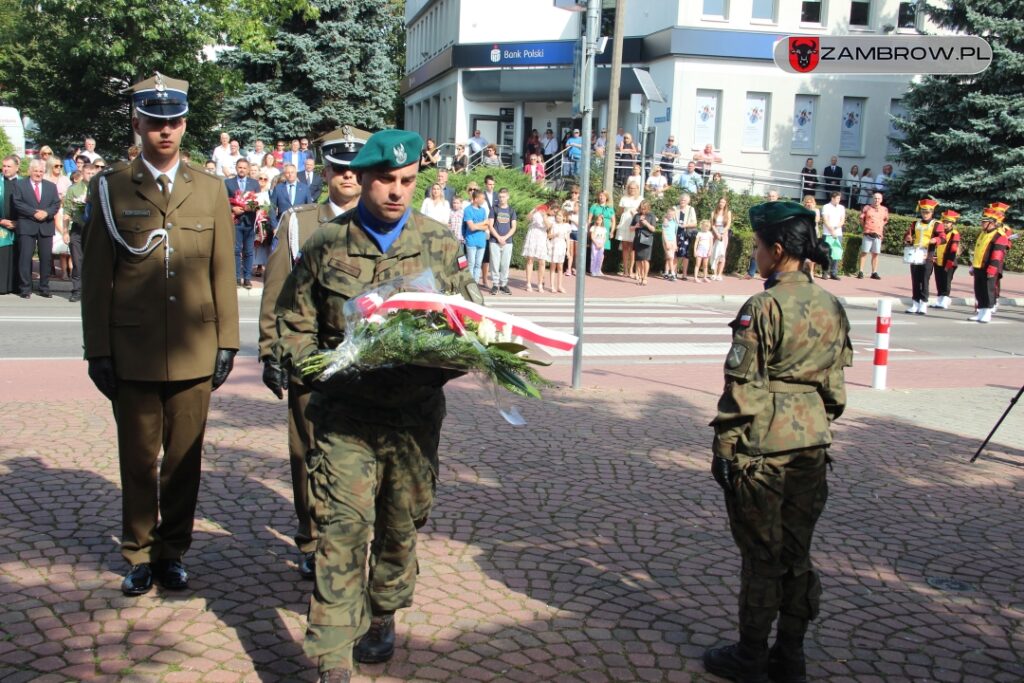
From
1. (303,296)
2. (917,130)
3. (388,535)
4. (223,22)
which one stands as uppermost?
(223,22)

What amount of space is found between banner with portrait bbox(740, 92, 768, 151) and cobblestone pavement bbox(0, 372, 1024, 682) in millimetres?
30049

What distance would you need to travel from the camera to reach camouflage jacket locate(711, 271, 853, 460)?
3996 mm

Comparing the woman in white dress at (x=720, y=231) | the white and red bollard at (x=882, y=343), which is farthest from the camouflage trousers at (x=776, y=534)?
the woman in white dress at (x=720, y=231)

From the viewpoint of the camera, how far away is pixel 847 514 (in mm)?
6422

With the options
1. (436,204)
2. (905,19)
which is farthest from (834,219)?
(905,19)

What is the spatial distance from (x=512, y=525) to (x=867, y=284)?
64.8 feet

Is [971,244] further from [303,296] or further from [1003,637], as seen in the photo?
[303,296]

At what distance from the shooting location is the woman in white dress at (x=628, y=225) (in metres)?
22.4

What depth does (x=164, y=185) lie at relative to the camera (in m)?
4.66

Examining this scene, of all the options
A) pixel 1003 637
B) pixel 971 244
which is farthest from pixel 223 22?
pixel 1003 637

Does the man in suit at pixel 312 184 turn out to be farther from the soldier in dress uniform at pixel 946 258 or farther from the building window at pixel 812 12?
the building window at pixel 812 12

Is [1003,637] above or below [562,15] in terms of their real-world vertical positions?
below

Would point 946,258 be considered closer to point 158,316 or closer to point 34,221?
point 34,221

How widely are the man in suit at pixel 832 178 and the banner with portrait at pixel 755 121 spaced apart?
3.19 metres
